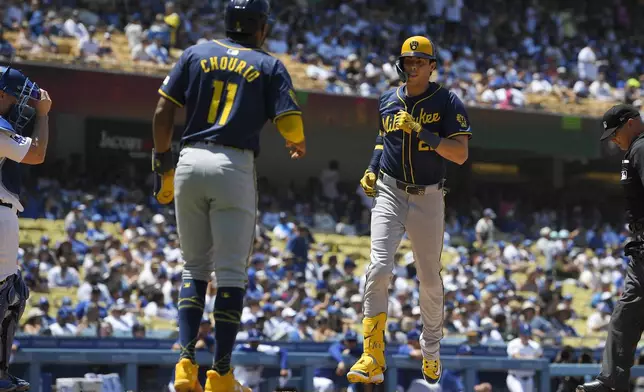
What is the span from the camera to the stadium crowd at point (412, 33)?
22844 millimetres

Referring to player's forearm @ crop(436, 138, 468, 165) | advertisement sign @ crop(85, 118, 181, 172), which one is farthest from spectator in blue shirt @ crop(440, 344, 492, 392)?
advertisement sign @ crop(85, 118, 181, 172)

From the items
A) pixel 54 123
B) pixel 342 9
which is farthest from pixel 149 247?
pixel 342 9

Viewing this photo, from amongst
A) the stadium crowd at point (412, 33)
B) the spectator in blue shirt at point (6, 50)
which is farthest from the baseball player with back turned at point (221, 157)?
the stadium crowd at point (412, 33)

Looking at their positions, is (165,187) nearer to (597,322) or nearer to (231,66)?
(231,66)

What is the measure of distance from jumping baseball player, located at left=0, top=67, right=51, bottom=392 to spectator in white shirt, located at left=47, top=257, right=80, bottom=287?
9.53 m

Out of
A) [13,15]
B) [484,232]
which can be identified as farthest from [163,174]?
[484,232]

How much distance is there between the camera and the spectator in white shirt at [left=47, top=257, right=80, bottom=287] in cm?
1612

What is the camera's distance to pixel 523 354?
45.5 ft

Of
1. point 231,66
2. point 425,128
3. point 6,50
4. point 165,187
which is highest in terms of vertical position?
point 6,50

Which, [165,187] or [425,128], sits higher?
[425,128]

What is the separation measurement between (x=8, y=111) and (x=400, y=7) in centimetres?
2442

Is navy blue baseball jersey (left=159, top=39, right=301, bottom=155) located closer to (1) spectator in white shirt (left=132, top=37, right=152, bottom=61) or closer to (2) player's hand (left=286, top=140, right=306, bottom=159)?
(2) player's hand (left=286, top=140, right=306, bottom=159)

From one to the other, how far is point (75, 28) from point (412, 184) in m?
16.0

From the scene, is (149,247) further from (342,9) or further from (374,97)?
(342,9)
